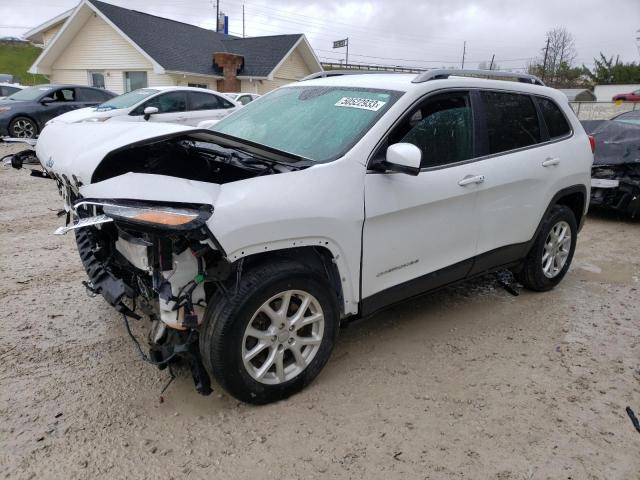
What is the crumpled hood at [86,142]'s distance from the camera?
8.94 feet

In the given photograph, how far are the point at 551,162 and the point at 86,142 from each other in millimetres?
3519

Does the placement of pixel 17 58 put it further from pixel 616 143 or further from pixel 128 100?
pixel 616 143

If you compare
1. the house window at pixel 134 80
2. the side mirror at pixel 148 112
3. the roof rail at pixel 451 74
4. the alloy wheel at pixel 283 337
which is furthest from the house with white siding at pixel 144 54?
the alloy wheel at pixel 283 337

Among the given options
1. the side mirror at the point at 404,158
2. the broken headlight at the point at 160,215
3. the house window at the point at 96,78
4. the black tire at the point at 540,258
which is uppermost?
the house window at the point at 96,78

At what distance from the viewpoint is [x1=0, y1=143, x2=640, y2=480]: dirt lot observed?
8.27 feet

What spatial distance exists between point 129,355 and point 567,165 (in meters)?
3.83

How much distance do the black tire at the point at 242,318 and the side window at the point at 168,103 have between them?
9.06 m

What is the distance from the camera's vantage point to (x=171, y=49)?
23797 mm

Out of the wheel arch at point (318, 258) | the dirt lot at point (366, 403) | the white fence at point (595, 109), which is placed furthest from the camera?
the white fence at point (595, 109)

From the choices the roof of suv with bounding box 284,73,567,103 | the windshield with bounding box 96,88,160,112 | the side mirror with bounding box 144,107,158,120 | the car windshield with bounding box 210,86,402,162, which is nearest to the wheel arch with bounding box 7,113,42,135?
the windshield with bounding box 96,88,160,112

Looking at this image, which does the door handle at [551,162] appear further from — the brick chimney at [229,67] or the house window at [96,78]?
the house window at [96,78]

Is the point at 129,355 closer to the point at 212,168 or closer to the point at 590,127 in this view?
the point at 212,168

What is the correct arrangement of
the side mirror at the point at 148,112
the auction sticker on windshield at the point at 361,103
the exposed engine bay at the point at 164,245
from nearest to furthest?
the exposed engine bay at the point at 164,245
the auction sticker on windshield at the point at 361,103
the side mirror at the point at 148,112

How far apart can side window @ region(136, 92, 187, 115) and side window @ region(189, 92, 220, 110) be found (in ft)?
0.58
